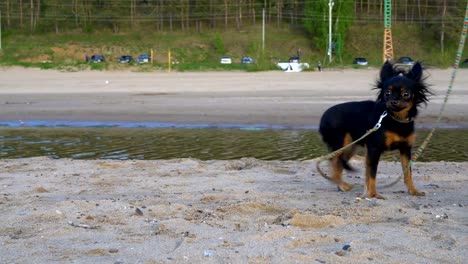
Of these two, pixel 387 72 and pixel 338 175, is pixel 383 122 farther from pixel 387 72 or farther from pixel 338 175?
pixel 338 175

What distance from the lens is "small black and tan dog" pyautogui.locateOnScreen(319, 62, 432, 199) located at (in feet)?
22.1

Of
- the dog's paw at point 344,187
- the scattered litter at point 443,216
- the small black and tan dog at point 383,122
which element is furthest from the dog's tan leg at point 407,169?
the scattered litter at point 443,216

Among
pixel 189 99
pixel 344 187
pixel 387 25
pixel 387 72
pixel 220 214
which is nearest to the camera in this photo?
pixel 220 214

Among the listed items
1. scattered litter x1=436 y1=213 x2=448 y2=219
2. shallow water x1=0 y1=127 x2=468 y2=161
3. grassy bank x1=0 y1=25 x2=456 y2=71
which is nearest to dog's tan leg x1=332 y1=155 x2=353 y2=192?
scattered litter x1=436 y1=213 x2=448 y2=219

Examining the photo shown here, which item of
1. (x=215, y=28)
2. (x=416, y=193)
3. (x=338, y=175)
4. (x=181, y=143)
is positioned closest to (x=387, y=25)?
(x=181, y=143)

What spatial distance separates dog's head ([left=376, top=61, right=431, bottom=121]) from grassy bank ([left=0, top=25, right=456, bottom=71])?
181 ft

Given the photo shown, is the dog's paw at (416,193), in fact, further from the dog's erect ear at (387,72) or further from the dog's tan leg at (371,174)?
the dog's erect ear at (387,72)

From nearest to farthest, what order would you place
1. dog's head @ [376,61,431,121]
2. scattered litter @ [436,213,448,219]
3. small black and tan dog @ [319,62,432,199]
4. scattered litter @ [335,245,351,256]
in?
scattered litter @ [335,245,351,256]
scattered litter @ [436,213,448,219]
dog's head @ [376,61,431,121]
small black and tan dog @ [319,62,432,199]

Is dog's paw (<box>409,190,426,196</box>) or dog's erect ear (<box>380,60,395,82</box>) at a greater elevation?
dog's erect ear (<box>380,60,395,82</box>)

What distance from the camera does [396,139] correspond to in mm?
6961

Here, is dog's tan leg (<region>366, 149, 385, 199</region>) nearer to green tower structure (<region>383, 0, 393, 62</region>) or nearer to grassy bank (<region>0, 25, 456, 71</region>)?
green tower structure (<region>383, 0, 393, 62</region>)

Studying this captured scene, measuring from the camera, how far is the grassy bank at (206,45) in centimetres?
6525

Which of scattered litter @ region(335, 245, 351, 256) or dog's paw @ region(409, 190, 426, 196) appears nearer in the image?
scattered litter @ region(335, 245, 351, 256)

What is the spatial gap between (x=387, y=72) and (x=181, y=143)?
291 inches
